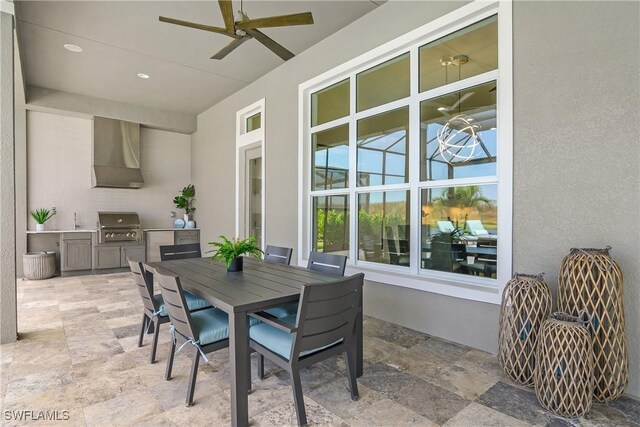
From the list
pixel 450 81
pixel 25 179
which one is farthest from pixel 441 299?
pixel 25 179

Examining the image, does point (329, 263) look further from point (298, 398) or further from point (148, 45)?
point (148, 45)

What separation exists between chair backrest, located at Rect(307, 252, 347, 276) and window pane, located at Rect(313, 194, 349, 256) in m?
1.33

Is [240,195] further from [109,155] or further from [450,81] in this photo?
[450,81]

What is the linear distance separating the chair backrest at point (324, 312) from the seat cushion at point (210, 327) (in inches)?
23.8

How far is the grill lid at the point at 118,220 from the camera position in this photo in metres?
6.52

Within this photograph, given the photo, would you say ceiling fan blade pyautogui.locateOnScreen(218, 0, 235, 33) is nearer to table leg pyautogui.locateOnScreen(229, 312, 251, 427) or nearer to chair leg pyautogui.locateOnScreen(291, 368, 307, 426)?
table leg pyautogui.locateOnScreen(229, 312, 251, 427)

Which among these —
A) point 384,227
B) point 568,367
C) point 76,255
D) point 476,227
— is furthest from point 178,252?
point 76,255

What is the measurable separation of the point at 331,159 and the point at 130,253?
4736 mm

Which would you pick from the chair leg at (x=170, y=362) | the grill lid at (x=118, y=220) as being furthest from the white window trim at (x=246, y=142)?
the chair leg at (x=170, y=362)

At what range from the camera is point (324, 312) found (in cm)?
188

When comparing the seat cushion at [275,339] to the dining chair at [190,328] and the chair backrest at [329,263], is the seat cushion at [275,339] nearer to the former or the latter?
the dining chair at [190,328]

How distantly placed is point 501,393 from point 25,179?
26.0ft

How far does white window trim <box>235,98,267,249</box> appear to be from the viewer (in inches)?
216

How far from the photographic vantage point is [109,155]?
6.80 meters
